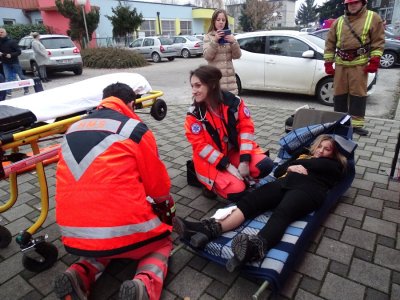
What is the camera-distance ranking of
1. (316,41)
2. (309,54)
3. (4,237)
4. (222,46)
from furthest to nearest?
Result: (316,41) < (309,54) < (222,46) < (4,237)

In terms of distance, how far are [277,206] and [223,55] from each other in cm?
270

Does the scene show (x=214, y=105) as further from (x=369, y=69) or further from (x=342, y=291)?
(x=369, y=69)

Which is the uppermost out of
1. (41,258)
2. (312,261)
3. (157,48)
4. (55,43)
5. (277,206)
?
(55,43)

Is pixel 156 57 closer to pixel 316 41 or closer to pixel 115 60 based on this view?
pixel 115 60

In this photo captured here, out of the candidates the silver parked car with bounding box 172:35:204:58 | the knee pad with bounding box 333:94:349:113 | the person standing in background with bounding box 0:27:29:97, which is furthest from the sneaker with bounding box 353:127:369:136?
the silver parked car with bounding box 172:35:204:58

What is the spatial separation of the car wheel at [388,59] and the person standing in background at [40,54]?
41.5 ft

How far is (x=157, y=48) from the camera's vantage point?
1898 centimetres

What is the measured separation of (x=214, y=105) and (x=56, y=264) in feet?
6.28

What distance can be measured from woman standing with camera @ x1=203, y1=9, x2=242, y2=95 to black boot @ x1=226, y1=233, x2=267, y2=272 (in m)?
2.70

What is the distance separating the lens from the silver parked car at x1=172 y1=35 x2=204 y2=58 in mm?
19828

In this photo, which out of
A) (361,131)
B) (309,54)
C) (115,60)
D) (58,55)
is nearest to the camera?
(361,131)

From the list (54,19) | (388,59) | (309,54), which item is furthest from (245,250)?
(54,19)

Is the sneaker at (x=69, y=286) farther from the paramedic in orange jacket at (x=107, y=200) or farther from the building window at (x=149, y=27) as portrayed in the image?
the building window at (x=149, y=27)

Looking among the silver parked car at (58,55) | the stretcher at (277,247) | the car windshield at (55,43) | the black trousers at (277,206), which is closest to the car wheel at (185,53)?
the silver parked car at (58,55)
